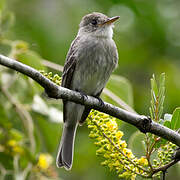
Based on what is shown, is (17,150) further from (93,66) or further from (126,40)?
(126,40)

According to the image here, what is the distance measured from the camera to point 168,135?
238 centimetres

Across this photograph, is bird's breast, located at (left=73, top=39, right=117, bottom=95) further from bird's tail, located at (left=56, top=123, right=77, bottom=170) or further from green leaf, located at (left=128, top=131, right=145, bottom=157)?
green leaf, located at (left=128, top=131, right=145, bottom=157)

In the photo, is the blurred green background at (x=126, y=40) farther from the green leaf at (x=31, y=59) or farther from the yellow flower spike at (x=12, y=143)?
the yellow flower spike at (x=12, y=143)

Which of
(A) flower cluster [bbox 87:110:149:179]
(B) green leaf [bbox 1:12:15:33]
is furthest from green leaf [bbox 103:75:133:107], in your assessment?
(A) flower cluster [bbox 87:110:149:179]

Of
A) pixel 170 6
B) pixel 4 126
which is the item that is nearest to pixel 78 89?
pixel 4 126

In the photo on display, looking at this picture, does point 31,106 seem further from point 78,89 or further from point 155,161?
point 155,161

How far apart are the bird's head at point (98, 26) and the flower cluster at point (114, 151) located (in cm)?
160

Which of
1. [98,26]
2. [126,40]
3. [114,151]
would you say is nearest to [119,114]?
[114,151]

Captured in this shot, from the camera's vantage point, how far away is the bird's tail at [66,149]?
11.4 feet

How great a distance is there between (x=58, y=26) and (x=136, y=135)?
11.8 ft

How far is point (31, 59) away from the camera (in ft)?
11.7

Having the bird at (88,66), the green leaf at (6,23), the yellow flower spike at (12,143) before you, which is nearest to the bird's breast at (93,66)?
the bird at (88,66)

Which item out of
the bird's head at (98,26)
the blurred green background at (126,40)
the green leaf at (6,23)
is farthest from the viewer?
the blurred green background at (126,40)

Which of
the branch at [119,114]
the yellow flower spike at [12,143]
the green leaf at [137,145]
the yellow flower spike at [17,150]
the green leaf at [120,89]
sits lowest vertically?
the yellow flower spike at [17,150]
